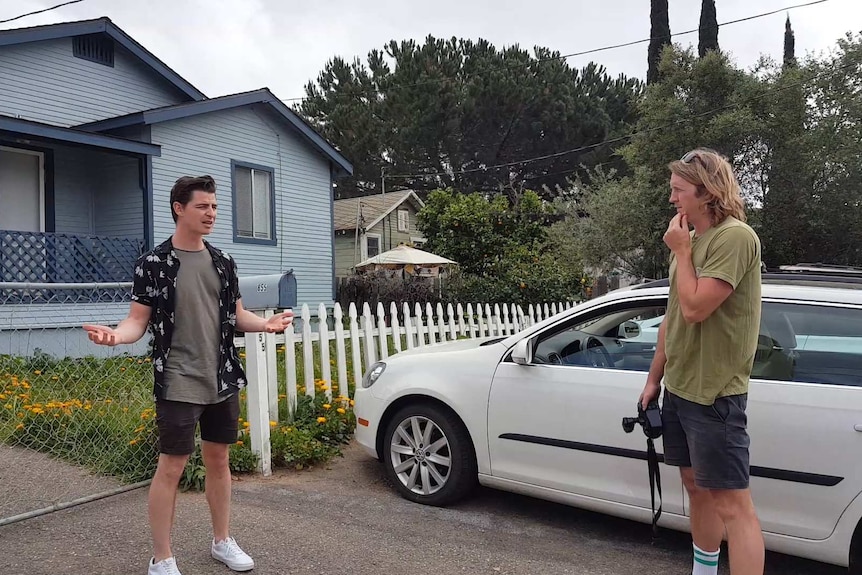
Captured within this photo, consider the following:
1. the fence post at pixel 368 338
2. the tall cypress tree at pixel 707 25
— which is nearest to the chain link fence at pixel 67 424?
the fence post at pixel 368 338

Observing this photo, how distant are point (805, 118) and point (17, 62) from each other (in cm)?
1530

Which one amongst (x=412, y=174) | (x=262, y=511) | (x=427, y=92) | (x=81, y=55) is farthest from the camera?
(x=412, y=174)

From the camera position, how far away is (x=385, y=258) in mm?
17641

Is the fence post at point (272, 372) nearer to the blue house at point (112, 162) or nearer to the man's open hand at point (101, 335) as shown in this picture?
the man's open hand at point (101, 335)

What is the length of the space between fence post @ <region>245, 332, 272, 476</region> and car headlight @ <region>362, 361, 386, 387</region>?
2.36 ft

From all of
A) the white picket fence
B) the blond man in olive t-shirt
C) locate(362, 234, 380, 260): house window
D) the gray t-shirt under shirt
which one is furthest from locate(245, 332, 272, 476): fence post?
locate(362, 234, 380, 260): house window

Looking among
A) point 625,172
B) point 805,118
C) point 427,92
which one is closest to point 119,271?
point 805,118

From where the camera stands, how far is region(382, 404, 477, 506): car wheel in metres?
4.18

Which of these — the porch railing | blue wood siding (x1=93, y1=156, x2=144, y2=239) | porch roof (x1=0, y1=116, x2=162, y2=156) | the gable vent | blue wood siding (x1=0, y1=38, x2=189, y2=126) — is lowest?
the porch railing

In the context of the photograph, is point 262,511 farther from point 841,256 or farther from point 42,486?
point 841,256

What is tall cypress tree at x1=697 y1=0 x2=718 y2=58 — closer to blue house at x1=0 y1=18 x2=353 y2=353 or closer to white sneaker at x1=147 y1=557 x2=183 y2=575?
blue house at x1=0 y1=18 x2=353 y2=353

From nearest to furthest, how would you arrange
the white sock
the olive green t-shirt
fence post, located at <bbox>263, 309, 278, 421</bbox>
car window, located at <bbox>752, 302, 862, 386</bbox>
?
the olive green t-shirt → the white sock → car window, located at <bbox>752, 302, 862, 386</bbox> → fence post, located at <bbox>263, 309, 278, 421</bbox>

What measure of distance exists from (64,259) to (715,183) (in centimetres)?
999

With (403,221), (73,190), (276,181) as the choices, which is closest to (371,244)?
(403,221)
